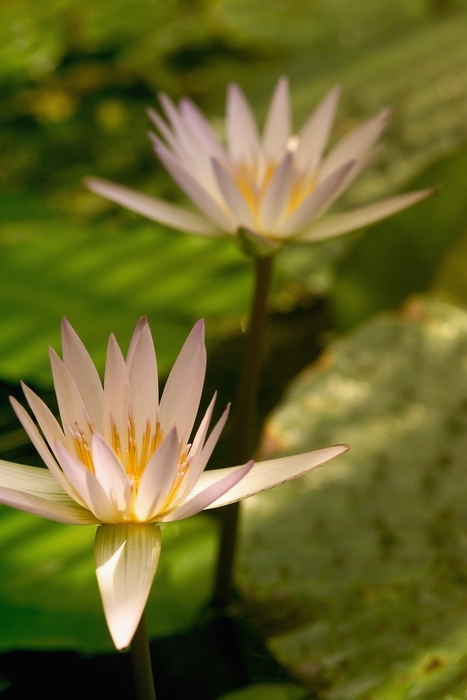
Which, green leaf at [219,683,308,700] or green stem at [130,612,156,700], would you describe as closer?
green stem at [130,612,156,700]

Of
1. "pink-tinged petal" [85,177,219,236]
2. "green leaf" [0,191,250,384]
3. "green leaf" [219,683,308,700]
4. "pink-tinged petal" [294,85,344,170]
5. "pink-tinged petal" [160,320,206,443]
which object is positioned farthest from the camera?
"green leaf" [0,191,250,384]

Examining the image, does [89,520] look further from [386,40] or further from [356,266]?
[386,40]

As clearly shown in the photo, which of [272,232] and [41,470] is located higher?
[272,232]

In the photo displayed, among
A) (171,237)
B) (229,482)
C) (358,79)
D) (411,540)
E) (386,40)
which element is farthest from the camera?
(386,40)

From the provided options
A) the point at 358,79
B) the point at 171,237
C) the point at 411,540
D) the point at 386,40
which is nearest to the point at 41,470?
the point at 411,540

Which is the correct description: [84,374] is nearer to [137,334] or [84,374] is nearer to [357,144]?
[137,334]

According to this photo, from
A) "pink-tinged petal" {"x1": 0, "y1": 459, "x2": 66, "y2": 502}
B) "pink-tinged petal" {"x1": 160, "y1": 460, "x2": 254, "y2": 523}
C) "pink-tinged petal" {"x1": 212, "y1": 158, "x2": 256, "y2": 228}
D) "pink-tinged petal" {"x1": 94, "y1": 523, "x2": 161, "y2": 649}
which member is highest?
"pink-tinged petal" {"x1": 212, "y1": 158, "x2": 256, "y2": 228}

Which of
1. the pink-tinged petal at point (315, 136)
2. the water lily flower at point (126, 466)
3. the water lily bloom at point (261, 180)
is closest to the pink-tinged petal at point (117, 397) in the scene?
the water lily flower at point (126, 466)

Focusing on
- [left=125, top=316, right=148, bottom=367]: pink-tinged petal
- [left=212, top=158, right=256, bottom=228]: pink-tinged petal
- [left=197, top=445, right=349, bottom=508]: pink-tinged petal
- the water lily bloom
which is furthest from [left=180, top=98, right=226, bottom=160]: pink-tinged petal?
[left=197, top=445, right=349, bottom=508]: pink-tinged petal

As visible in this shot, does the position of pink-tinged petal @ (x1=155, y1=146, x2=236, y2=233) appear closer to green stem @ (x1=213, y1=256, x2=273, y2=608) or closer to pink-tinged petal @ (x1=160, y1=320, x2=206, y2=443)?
green stem @ (x1=213, y1=256, x2=273, y2=608)
